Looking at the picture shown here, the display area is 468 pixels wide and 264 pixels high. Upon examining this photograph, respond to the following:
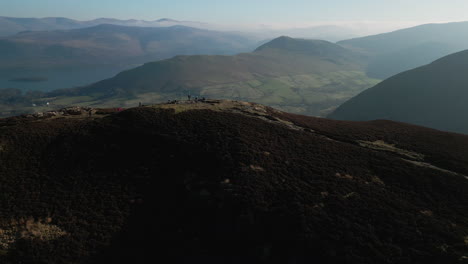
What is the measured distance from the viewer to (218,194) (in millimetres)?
35625

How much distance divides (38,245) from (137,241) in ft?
37.0

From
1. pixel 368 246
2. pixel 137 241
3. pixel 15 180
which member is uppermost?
pixel 15 180

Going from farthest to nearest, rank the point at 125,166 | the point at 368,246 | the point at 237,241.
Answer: the point at 125,166
the point at 237,241
the point at 368,246

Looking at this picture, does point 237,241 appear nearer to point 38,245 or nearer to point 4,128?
A: point 38,245

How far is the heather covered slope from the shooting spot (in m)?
29.5

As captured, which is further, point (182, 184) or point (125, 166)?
point (125, 166)

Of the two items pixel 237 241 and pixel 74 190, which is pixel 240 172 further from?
pixel 74 190

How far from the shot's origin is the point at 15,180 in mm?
39031

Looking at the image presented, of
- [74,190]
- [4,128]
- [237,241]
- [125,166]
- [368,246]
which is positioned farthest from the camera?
[4,128]

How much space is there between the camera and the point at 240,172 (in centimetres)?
3900

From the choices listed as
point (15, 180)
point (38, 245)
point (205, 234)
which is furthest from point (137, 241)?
point (15, 180)

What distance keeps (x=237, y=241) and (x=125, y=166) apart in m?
24.8

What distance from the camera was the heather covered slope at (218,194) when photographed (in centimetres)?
2945

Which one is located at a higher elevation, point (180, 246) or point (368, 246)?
point (368, 246)
